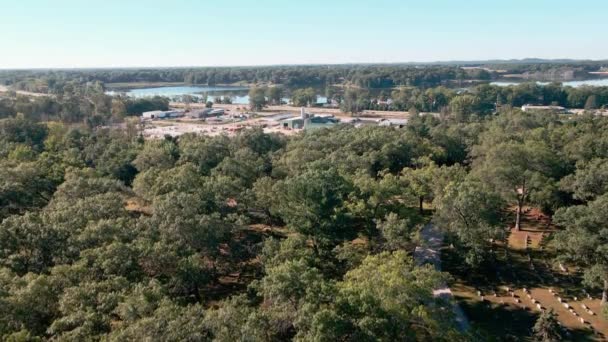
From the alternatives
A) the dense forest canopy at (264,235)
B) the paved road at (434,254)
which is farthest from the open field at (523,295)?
the dense forest canopy at (264,235)

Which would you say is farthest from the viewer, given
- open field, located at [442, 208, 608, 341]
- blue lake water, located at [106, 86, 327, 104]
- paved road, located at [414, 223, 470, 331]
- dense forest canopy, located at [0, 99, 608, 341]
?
blue lake water, located at [106, 86, 327, 104]

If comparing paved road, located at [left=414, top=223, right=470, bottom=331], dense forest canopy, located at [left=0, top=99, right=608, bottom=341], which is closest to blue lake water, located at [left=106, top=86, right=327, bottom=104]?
dense forest canopy, located at [left=0, top=99, right=608, bottom=341]

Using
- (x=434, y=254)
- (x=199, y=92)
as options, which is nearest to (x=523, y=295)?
(x=434, y=254)

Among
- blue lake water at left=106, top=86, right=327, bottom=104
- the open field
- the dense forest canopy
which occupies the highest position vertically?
blue lake water at left=106, top=86, right=327, bottom=104

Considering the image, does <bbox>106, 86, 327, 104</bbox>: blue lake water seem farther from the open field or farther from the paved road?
the open field

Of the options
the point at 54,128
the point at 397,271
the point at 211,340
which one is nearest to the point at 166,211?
the point at 211,340

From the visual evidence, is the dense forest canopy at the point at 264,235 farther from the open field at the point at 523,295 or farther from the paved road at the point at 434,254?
the paved road at the point at 434,254
